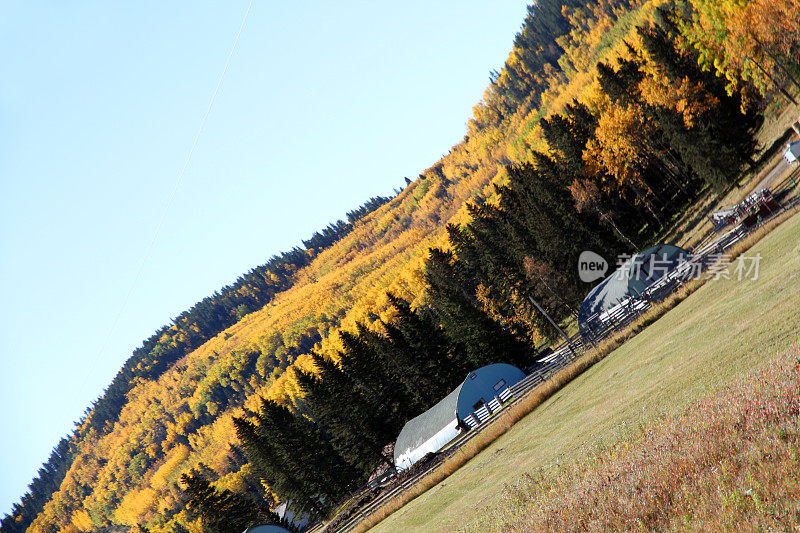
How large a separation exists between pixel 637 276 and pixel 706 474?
42.5 metres

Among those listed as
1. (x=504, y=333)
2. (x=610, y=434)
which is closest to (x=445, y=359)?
(x=504, y=333)

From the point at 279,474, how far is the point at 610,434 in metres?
49.5

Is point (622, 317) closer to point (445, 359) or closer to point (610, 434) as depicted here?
point (445, 359)

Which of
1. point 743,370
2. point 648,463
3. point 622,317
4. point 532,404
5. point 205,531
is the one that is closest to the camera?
point 648,463

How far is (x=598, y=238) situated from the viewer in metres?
72.3

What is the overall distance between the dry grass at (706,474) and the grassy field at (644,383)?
2363mm

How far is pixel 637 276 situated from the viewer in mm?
47469

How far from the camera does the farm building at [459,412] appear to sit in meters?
48.9

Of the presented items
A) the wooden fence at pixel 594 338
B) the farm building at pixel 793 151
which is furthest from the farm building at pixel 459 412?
the farm building at pixel 793 151

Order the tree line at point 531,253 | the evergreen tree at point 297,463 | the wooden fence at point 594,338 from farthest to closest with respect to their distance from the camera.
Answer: the tree line at point 531,253
the evergreen tree at point 297,463
the wooden fence at point 594,338

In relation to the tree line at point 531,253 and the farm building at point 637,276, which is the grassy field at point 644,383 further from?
the tree line at point 531,253

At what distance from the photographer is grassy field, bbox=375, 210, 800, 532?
15.3 meters

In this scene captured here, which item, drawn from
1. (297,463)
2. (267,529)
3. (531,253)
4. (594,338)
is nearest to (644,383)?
(594,338)

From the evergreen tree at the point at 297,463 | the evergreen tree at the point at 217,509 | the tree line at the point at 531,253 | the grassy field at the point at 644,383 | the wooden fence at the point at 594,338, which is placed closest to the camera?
the grassy field at the point at 644,383
